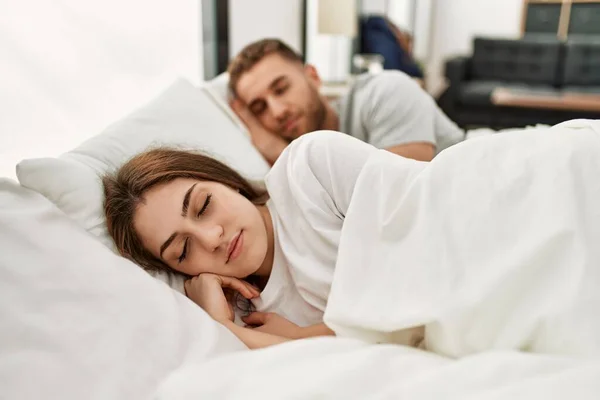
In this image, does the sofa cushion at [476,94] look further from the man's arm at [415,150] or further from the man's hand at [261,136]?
the man's hand at [261,136]

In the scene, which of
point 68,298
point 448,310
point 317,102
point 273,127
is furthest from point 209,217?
point 317,102

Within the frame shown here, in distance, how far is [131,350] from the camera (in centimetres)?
72

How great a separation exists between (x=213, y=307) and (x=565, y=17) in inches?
245

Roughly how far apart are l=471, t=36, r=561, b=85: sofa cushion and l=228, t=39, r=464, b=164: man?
3.97m

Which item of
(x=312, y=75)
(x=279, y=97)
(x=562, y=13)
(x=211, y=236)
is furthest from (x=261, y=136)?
(x=562, y=13)

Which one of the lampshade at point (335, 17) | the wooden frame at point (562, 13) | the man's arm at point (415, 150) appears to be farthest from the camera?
the wooden frame at point (562, 13)

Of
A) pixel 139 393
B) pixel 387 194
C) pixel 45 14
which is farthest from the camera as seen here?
pixel 45 14

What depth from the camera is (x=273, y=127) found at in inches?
69.3

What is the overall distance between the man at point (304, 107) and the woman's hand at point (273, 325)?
30.5 inches

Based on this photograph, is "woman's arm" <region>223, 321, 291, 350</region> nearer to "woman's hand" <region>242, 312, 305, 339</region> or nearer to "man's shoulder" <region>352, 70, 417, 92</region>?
"woman's hand" <region>242, 312, 305, 339</region>

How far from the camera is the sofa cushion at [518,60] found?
5.20 metres

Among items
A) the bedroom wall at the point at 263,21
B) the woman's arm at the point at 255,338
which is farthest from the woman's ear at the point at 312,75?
the woman's arm at the point at 255,338

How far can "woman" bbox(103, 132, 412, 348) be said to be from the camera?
3.20 ft

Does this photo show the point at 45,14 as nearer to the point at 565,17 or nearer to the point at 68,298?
the point at 68,298
